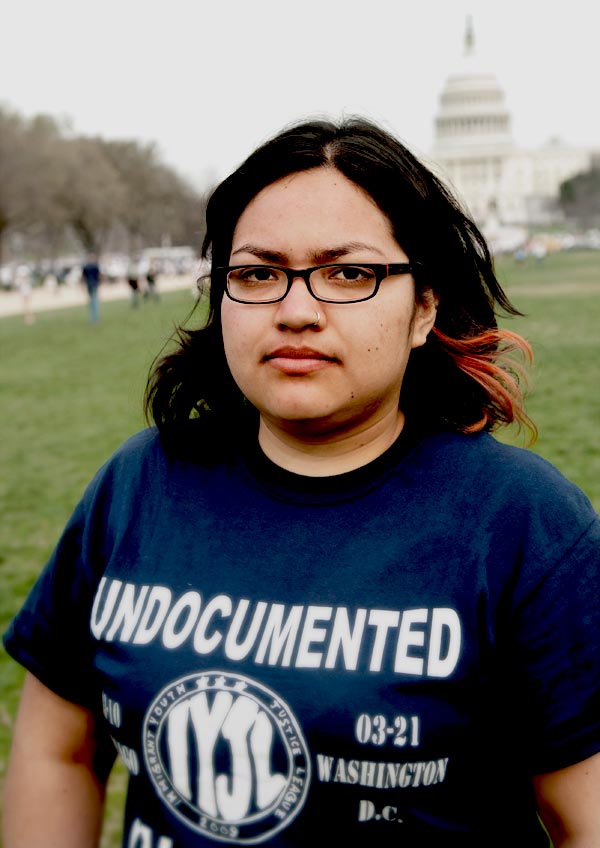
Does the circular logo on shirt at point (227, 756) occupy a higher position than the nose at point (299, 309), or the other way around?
the nose at point (299, 309)

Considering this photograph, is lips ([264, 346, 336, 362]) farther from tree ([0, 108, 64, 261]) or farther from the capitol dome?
the capitol dome

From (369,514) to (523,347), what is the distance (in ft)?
1.87

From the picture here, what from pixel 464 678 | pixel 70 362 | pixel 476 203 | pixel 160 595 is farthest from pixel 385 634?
pixel 476 203

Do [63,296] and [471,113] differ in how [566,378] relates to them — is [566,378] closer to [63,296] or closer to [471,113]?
[63,296]

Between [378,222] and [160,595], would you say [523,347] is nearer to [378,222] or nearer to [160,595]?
[378,222]

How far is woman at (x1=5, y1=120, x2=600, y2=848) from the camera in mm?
1569

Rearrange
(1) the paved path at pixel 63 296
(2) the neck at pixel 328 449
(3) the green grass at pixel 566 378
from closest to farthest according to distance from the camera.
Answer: (2) the neck at pixel 328 449 < (3) the green grass at pixel 566 378 < (1) the paved path at pixel 63 296

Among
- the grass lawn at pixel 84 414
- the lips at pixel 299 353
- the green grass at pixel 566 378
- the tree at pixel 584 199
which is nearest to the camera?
the lips at pixel 299 353

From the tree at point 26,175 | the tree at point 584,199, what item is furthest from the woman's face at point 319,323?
the tree at point 584,199

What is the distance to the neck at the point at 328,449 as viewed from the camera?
178 centimetres

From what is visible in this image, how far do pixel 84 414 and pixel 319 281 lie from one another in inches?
380

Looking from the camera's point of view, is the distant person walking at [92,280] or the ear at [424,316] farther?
the distant person walking at [92,280]

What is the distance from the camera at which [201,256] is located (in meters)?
2.12

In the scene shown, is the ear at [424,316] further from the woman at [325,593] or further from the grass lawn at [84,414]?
the grass lawn at [84,414]
